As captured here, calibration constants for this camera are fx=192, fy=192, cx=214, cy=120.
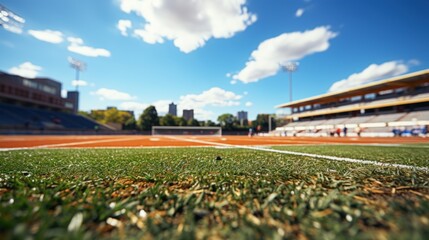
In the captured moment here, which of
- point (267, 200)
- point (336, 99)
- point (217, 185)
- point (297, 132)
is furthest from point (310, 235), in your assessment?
point (336, 99)

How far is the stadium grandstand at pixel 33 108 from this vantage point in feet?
96.9

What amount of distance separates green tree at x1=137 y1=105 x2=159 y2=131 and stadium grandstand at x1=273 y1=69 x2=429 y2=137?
98.0ft

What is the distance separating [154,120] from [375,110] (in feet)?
146

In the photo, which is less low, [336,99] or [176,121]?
[336,99]

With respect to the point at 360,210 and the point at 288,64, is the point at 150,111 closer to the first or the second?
the point at 288,64

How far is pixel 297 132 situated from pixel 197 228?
38.6m

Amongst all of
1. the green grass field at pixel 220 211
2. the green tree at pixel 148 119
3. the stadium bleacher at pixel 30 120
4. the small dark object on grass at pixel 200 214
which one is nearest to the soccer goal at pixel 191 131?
the green tree at pixel 148 119

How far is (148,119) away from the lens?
47969 mm

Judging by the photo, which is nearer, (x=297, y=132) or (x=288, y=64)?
(x=297, y=132)

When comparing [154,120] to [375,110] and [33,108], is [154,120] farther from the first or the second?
[375,110]

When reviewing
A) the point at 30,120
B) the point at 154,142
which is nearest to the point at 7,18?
the point at 154,142

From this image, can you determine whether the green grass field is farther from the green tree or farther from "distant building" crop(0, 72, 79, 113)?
"distant building" crop(0, 72, 79, 113)

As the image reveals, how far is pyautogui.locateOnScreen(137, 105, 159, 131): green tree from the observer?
46.7 meters

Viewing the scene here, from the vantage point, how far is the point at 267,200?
0.96 metres
